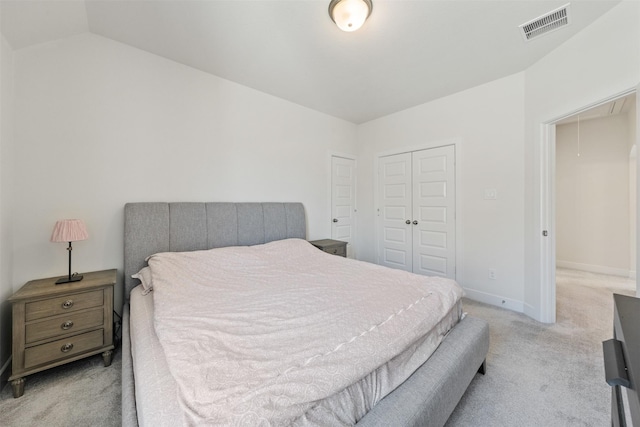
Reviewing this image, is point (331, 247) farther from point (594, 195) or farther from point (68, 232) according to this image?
point (594, 195)

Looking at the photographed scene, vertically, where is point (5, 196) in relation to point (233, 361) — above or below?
above

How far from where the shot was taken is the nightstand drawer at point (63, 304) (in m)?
1.59

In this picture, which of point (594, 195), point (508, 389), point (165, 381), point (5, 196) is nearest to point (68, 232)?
point (5, 196)

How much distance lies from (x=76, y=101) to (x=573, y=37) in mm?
4281

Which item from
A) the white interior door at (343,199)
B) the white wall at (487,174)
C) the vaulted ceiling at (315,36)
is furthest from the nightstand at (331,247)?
the vaulted ceiling at (315,36)

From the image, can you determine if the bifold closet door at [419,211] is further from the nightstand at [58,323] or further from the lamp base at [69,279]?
the lamp base at [69,279]

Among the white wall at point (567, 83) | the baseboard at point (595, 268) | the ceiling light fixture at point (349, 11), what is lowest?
the baseboard at point (595, 268)

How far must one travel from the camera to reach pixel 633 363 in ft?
1.69

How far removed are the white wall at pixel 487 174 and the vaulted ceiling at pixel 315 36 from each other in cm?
30

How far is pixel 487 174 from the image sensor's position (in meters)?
3.03

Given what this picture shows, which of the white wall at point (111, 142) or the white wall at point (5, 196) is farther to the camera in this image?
the white wall at point (111, 142)

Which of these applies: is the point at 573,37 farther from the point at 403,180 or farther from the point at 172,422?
the point at 172,422

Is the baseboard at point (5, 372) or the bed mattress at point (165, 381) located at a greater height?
the bed mattress at point (165, 381)

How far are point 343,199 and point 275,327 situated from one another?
313 cm
